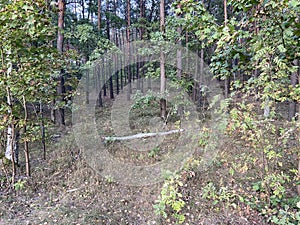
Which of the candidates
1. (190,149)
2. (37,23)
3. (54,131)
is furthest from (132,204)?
(54,131)

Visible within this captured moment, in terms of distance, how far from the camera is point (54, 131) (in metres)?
6.96

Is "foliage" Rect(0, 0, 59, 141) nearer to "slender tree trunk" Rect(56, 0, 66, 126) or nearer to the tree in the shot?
the tree

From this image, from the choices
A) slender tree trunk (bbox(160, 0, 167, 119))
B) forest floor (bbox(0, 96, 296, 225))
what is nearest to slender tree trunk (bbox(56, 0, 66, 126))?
forest floor (bbox(0, 96, 296, 225))

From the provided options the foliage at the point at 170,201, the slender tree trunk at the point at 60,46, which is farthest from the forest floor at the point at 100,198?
the slender tree trunk at the point at 60,46

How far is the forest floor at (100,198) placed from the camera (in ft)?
9.31

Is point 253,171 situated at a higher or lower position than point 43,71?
lower

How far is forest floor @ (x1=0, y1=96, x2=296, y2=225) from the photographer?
9.31 feet

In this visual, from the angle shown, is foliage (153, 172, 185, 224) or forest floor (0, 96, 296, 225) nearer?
foliage (153, 172, 185, 224)

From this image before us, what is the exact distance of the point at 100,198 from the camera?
3387 mm

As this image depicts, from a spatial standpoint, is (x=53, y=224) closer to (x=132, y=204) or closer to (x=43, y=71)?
(x=132, y=204)

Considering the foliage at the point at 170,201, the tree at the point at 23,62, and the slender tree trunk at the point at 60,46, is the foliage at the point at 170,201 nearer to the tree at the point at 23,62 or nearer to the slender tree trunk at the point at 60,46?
the tree at the point at 23,62

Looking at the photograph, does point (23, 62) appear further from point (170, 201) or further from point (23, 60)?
point (170, 201)

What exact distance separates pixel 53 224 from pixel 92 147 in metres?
2.71

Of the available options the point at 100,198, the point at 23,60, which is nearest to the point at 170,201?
the point at 100,198
